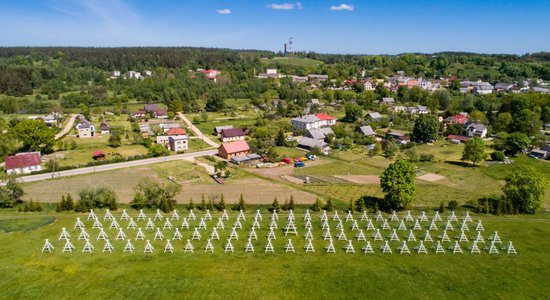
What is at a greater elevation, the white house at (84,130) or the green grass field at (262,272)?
the white house at (84,130)

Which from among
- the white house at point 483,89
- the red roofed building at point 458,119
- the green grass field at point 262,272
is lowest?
the green grass field at point 262,272

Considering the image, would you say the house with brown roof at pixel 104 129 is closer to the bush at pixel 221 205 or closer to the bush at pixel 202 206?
the bush at pixel 202 206

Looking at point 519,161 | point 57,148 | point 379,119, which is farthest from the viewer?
point 379,119

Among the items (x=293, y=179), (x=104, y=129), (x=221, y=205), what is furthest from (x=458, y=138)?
(x=104, y=129)

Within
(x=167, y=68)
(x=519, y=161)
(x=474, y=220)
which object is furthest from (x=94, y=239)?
(x=167, y=68)

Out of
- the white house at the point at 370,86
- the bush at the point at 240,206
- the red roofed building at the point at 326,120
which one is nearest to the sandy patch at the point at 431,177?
the bush at the point at 240,206

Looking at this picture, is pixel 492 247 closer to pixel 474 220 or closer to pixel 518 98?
pixel 474 220
